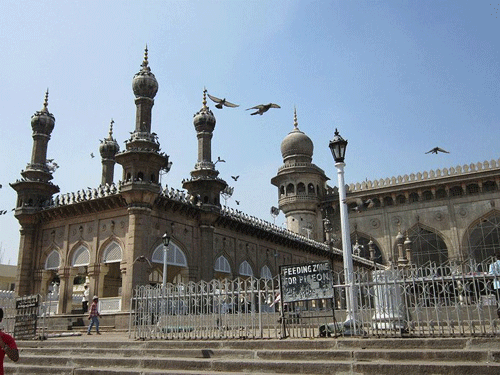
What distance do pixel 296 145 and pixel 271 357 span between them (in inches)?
1409

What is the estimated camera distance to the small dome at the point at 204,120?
76.0 feet

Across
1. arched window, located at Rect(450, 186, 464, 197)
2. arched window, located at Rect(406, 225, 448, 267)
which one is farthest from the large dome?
arched window, located at Rect(450, 186, 464, 197)

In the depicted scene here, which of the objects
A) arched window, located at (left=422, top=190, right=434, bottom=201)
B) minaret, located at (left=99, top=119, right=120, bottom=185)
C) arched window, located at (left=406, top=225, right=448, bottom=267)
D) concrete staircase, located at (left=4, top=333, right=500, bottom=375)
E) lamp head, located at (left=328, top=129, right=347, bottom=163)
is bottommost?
concrete staircase, located at (left=4, top=333, right=500, bottom=375)

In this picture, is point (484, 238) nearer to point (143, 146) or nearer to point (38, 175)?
point (143, 146)

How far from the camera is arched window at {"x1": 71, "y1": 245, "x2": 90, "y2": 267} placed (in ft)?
67.3

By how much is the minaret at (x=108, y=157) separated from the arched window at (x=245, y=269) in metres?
8.18

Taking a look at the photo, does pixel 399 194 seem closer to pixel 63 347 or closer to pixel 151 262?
pixel 151 262

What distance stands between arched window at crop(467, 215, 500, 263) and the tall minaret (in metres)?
30.7

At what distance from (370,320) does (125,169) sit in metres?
13.3

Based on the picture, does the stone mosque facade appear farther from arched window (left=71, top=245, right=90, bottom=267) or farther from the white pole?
the white pole

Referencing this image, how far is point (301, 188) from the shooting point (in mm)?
42000

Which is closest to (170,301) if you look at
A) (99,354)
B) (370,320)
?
(99,354)

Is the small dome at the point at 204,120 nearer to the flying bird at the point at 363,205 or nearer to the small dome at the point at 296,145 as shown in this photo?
the flying bird at the point at 363,205

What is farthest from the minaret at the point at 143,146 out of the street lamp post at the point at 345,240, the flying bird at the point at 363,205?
the flying bird at the point at 363,205
